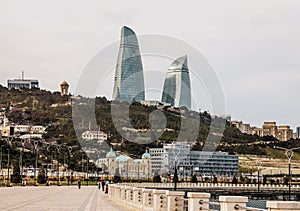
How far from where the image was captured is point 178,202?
22828 mm

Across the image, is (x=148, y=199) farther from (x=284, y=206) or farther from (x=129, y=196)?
(x=284, y=206)

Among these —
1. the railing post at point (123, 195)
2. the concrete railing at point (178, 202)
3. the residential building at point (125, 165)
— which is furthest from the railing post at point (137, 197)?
the residential building at point (125, 165)

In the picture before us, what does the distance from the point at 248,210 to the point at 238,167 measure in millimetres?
179914

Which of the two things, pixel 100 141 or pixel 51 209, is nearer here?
pixel 51 209

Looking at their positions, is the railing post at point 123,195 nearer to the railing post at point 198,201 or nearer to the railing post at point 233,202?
the railing post at point 198,201

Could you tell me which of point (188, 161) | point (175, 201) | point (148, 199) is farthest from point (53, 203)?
point (188, 161)

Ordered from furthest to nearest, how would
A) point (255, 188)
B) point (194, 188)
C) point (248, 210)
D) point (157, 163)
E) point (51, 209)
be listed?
1. point (157, 163)
2. point (255, 188)
3. point (194, 188)
4. point (51, 209)
5. point (248, 210)

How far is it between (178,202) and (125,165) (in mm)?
145550

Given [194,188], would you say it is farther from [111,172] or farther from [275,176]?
[275,176]

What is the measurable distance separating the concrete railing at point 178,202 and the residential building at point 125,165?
432 feet

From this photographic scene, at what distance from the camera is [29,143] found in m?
181

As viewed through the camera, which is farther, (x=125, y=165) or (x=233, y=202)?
(x=125, y=165)

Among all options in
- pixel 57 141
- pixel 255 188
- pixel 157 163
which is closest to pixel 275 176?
pixel 157 163

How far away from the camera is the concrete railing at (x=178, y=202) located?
11914 millimetres
